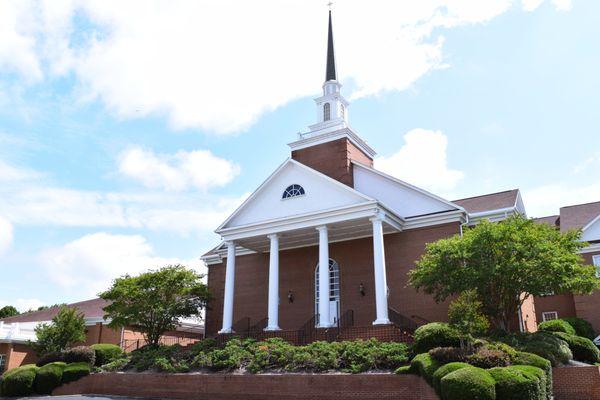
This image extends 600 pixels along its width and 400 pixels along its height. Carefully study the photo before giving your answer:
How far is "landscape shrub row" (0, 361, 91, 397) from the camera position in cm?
2344

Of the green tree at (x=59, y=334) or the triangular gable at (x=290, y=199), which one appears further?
the green tree at (x=59, y=334)

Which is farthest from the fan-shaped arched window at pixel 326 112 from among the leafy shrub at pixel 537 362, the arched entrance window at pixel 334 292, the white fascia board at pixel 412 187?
the leafy shrub at pixel 537 362

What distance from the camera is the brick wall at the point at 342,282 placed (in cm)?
2530

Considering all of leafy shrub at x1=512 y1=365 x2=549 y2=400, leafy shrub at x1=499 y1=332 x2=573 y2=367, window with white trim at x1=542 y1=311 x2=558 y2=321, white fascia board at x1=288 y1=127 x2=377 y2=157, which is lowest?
leafy shrub at x1=512 y1=365 x2=549 y2=400

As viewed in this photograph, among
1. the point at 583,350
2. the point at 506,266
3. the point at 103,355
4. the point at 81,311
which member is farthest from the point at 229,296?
the point at 81,311

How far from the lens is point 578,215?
110 feet

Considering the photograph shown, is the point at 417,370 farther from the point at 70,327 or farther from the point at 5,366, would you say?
the point at 5,366

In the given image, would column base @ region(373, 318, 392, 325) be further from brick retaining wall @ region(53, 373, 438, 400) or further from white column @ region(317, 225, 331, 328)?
brick retaining wall @ region(53, 373, 438, 400)

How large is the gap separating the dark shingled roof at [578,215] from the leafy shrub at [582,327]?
6.27 m

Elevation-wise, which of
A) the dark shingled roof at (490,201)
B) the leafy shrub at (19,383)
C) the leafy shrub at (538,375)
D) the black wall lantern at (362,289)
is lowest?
the leafy shrub at (19,383)

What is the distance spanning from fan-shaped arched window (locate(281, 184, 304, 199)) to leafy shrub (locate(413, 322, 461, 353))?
11.2m

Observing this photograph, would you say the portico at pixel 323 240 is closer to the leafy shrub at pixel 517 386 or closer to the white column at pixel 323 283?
the white column at pixel 323 283

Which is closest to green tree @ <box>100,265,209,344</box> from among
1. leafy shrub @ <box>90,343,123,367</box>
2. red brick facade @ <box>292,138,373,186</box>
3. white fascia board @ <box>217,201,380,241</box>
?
leafy shrub @ <box>90,343,123,367</box>

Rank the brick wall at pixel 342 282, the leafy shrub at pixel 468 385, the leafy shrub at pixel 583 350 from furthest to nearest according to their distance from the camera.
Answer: the brick wall at pixel 342 282
the leafy shrub at pixel 583 350
the leafy shrub at pixel 468 385
